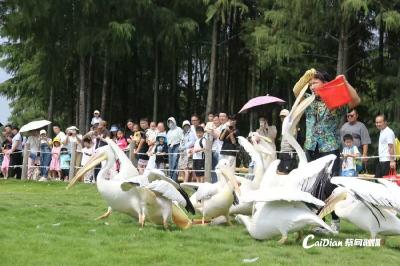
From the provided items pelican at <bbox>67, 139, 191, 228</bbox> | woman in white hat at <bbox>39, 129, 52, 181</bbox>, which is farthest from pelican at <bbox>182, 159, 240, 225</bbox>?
woman in white hat at <bbox>39, 129, 52, 181</bbox>

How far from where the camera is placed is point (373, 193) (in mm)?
6715

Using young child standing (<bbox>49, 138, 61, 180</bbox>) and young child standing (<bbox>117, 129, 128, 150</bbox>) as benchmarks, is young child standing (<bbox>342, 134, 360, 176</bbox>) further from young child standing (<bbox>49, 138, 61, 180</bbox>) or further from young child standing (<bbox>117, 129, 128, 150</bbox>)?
young child standing (<bbox>49, 138, 61, 180</bbox>)

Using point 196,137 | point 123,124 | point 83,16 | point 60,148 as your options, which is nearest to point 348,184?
point 196,137

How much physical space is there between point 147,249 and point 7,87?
2506 centimetres

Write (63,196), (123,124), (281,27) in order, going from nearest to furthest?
(63,196) < (281,27) < (123,124)

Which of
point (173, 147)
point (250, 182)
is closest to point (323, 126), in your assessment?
point (250, 182)

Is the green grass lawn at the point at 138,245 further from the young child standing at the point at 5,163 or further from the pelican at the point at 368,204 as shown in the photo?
the young child standing at the point at 5,163

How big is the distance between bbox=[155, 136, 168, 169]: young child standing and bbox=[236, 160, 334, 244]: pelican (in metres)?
8.08

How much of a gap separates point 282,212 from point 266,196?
0.25 metres

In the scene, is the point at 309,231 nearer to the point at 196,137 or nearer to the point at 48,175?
the point at 196,137

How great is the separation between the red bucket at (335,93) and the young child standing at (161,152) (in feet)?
25.3

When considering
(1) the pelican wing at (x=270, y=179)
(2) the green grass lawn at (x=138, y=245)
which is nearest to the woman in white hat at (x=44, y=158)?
(2) the green grass lawn at (x=138, y=245)

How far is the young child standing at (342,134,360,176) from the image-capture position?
39.4 feet

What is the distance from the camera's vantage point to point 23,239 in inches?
282
